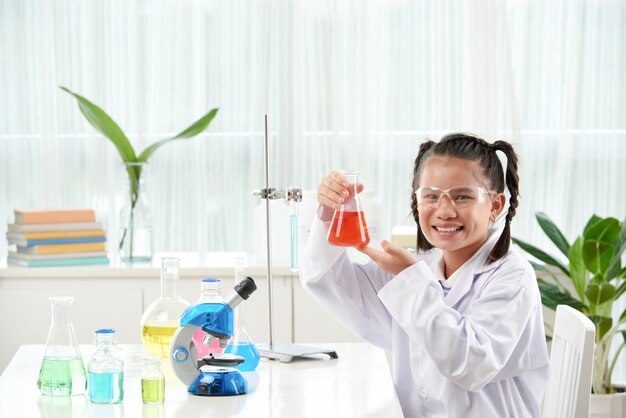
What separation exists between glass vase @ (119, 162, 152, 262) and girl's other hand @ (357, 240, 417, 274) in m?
1.77

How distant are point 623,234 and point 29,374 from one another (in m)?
2.09

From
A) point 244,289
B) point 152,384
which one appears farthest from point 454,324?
point 152,384

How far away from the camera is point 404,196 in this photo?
3795 mm

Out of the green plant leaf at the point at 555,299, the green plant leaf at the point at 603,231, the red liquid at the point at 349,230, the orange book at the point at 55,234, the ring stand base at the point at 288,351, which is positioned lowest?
the green plant leaf at the point at 555,299

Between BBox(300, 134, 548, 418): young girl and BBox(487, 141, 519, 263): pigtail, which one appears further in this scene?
BBox(487, 141, 519, 263): pigtail

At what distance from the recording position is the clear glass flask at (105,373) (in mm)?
1742

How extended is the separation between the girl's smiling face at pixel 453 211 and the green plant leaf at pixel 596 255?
1395 mm

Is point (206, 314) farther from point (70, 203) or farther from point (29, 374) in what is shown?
point (70, 203)

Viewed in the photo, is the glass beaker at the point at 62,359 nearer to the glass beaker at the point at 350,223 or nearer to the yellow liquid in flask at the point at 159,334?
the yellow liquid in flask at the point at 159,334

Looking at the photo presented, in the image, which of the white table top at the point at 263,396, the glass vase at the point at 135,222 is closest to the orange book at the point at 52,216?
the glass vase at the point at 135,222

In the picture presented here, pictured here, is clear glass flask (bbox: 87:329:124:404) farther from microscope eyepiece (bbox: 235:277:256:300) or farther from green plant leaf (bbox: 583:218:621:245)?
green plant leaf (bbox: 583:218:621:245)

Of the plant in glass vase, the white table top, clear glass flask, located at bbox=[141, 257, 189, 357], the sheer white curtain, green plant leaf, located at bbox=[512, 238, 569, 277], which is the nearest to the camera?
the white table top

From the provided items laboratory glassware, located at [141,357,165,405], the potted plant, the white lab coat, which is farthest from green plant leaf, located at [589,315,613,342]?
laboratory glassware, located at [141,357,165,405]

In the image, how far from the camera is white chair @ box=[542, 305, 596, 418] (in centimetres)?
183
